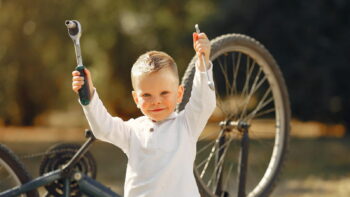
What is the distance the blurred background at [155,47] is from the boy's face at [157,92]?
221 inches

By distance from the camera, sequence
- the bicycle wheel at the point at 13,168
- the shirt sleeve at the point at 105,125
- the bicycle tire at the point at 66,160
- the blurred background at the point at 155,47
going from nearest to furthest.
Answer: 1. the shirt sleeve at the point at 105,125
2. the bicycle wheel at the point at 13,168
3. the bicycle tire at the point at 66,160
4. the blurred background at the point at 155,47

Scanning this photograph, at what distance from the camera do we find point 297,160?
9.01 meters

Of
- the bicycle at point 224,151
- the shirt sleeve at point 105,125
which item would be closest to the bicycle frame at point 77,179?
the bicycle at point 224,151

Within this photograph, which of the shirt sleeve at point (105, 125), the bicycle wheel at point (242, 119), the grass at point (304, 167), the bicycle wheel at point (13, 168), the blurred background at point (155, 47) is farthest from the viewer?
the blurred background at point (155, 47)

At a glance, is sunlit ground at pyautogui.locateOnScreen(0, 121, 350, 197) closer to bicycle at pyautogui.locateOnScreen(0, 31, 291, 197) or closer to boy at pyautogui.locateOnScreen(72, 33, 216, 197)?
bicycle at pyautogui.locateOnScreen(0, 31, 291, 197)

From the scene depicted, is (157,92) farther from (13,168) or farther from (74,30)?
(13,168)

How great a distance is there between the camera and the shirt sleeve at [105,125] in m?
2.55

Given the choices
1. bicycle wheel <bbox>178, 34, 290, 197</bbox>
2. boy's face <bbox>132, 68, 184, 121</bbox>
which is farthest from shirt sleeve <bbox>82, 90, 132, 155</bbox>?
bicycle wheel <bbox>178, 34, 290, 197</bbox>

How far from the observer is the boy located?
2615 millimetres

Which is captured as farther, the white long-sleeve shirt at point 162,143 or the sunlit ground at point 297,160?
the sunlit ground at point 297,160

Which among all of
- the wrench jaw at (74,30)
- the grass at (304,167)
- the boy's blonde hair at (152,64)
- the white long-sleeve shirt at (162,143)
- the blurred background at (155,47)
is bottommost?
the white long-sleeve shirt at (162,143)

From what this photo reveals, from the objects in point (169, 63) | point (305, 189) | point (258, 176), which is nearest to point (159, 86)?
point (169, 63)

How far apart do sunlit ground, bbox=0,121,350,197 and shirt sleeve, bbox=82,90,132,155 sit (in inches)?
40.6

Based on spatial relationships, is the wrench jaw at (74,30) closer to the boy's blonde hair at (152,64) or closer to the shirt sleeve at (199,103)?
the boy's blonde hair at (152,64)
